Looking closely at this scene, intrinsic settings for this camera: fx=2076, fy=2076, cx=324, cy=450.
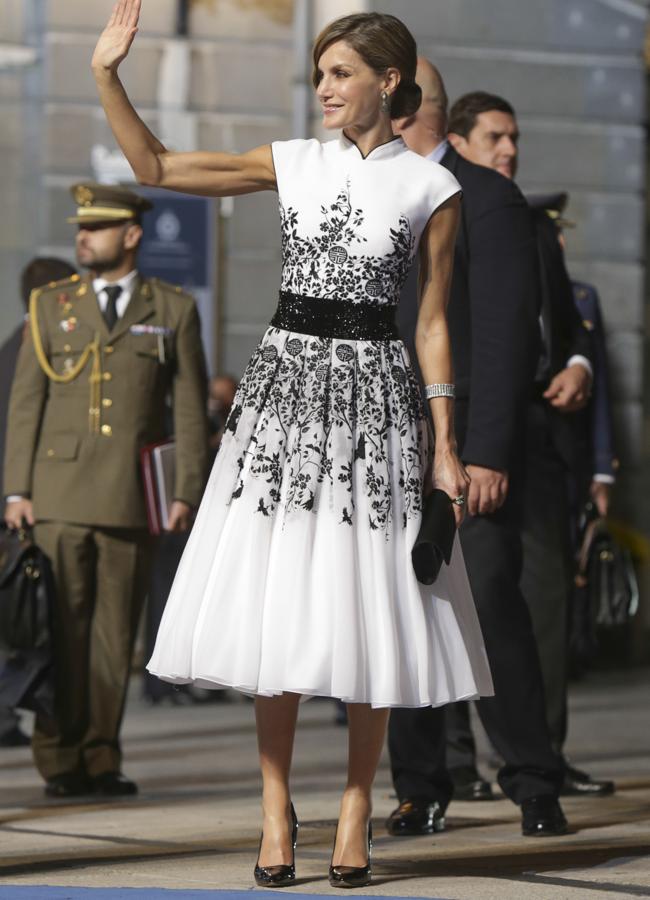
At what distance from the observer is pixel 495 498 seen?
5430mm

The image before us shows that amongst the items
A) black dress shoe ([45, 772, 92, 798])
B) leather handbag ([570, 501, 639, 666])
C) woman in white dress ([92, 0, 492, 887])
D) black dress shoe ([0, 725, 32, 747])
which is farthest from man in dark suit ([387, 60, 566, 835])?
black dress shoe ([0, 725, 32, 747])

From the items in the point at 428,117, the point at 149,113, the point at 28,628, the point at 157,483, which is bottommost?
the point at 28,628

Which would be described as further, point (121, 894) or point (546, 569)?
point (546, 569)

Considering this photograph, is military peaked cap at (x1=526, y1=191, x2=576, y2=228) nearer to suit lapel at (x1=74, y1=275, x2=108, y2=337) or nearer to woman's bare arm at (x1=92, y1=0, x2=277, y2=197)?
suit lapel at (x1=74, y1=275, x2=108, y2=337)

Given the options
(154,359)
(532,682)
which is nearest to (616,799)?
(532,682)

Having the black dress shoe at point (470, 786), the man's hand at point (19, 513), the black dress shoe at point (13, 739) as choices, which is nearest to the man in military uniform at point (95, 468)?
the man's hand at point (19, 513)

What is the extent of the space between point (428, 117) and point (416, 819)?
1920 millimetres

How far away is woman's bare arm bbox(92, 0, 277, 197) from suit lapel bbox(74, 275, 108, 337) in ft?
7.70

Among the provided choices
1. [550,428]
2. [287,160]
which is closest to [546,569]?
[550,428]

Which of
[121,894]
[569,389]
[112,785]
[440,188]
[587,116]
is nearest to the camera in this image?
[121,894]

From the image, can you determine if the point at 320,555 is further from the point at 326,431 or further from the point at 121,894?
the point at 121,894

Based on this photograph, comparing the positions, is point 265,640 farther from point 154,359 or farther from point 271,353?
point 154,359

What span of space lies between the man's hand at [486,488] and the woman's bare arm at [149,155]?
1.14 metres

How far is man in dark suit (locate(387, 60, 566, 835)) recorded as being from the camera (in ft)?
17.8
